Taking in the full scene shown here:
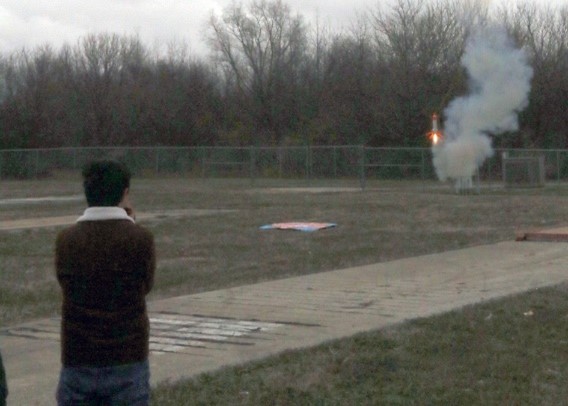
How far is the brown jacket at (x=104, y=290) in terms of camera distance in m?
4.73

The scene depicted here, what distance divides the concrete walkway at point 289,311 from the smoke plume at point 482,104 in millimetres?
20068

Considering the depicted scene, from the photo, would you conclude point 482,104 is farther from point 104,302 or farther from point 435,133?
point 104,302

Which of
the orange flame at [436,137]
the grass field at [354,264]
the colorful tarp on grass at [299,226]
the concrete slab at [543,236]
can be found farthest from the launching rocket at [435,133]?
the concrete slab at [543,236]

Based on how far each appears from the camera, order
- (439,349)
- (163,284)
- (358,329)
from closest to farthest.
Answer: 1. (439,349)
2. (358,329)
3. (163,284)

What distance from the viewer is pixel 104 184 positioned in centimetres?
487

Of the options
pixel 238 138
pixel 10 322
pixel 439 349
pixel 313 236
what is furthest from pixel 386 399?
pixel 238 138

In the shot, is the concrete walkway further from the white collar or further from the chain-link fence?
the chain-link fence

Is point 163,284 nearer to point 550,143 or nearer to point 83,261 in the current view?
point 83,261

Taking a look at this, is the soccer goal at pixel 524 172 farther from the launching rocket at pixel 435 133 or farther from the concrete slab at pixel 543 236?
the concrete slab at pixel 543 236

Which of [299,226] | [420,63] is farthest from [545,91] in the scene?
[299,226]

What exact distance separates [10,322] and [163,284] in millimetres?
2975

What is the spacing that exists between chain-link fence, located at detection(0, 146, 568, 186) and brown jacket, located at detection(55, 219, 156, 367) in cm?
3614

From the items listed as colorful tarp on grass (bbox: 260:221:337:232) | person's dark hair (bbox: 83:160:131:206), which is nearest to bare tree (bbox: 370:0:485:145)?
colorful tarp on grass (bbox: 260:221:337:232)

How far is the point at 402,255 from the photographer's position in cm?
1599
